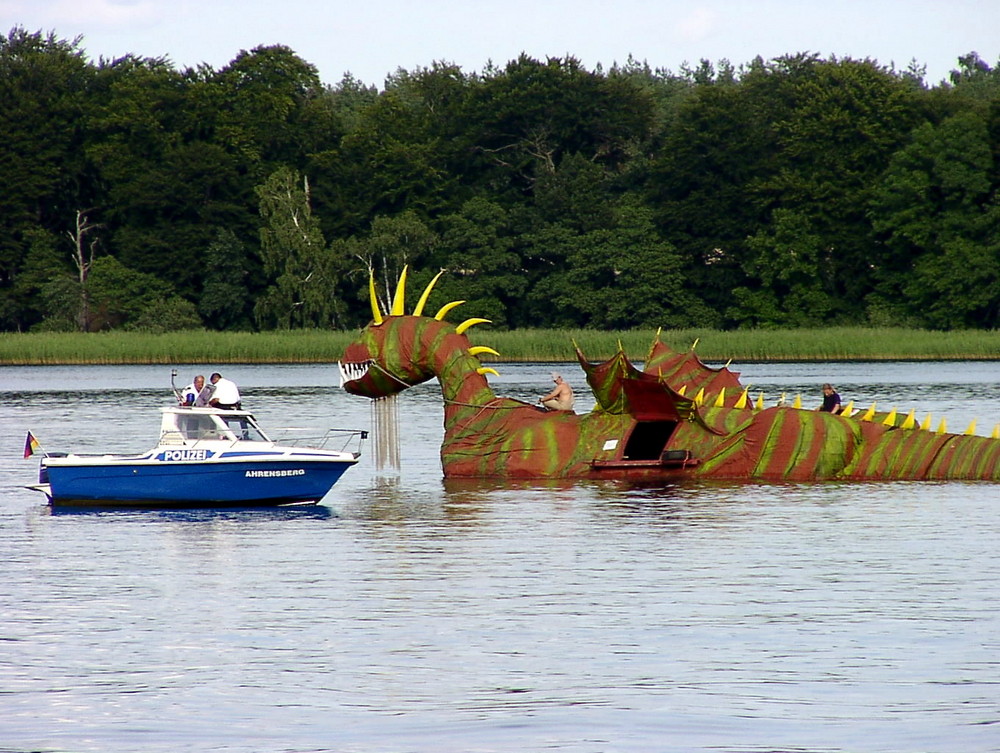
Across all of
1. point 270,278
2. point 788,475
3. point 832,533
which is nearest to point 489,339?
point 270,278

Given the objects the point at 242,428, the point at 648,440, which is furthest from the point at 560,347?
the point at 242,428

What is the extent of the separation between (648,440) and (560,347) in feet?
122

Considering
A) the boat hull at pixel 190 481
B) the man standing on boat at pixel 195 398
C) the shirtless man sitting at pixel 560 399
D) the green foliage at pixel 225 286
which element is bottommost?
the boat hull at pixel 190 481

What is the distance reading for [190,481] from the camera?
975 inches

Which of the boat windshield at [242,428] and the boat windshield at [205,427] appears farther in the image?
the boat windshield at [242,428]

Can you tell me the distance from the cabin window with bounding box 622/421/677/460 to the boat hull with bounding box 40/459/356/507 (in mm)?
4866

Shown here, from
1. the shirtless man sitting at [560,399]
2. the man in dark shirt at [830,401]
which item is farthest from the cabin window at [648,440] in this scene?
the man in dark shirt at [830,401]

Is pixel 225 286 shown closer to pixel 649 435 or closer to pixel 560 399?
pixel 560 399

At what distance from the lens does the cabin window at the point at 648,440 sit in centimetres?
2706

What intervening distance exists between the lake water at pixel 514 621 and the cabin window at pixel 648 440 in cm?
90

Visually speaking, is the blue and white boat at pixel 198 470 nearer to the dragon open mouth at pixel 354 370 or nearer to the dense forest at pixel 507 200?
the dragon open mouth at pixel 354 370

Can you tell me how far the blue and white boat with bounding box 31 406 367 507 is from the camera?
80.9 feet

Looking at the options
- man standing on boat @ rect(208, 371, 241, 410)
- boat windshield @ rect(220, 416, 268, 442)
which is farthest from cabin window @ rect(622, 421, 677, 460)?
man standing on boat @ rect(208, 371, 241, 410)

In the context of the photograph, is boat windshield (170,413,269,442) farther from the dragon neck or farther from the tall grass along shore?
the tall grass along shore
